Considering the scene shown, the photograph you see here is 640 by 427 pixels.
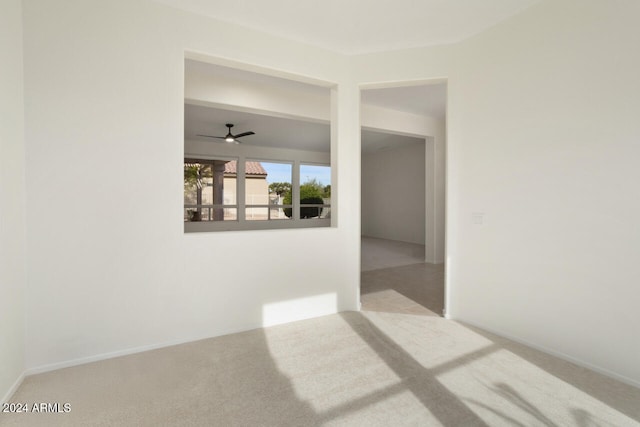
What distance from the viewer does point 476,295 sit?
2.86 m

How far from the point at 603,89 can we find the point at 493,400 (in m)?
2.14

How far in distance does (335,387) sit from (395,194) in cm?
827

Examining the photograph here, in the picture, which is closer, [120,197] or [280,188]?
[120,197]

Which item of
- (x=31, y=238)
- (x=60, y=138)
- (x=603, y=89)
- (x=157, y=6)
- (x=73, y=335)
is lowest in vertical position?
(x=73, y=335)

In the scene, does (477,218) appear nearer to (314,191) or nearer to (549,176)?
(549,176)

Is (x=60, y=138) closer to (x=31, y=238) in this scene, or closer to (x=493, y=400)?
(x=31, y=238)

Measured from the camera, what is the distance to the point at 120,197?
228 cm

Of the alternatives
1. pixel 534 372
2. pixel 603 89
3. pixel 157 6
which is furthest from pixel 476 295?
pixel 157 6

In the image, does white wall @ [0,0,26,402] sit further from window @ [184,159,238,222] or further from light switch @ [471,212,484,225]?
window @ [184,159,238,222]

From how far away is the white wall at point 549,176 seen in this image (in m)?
1.98

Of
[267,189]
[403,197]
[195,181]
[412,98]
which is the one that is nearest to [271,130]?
[267,189]

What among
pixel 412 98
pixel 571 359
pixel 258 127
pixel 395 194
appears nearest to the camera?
pixel 571 359

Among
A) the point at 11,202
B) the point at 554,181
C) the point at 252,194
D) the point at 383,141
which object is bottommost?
the point at 11,202

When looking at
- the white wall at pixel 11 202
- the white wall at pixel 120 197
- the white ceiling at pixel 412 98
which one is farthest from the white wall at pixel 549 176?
the white wall at pixel 11 202
